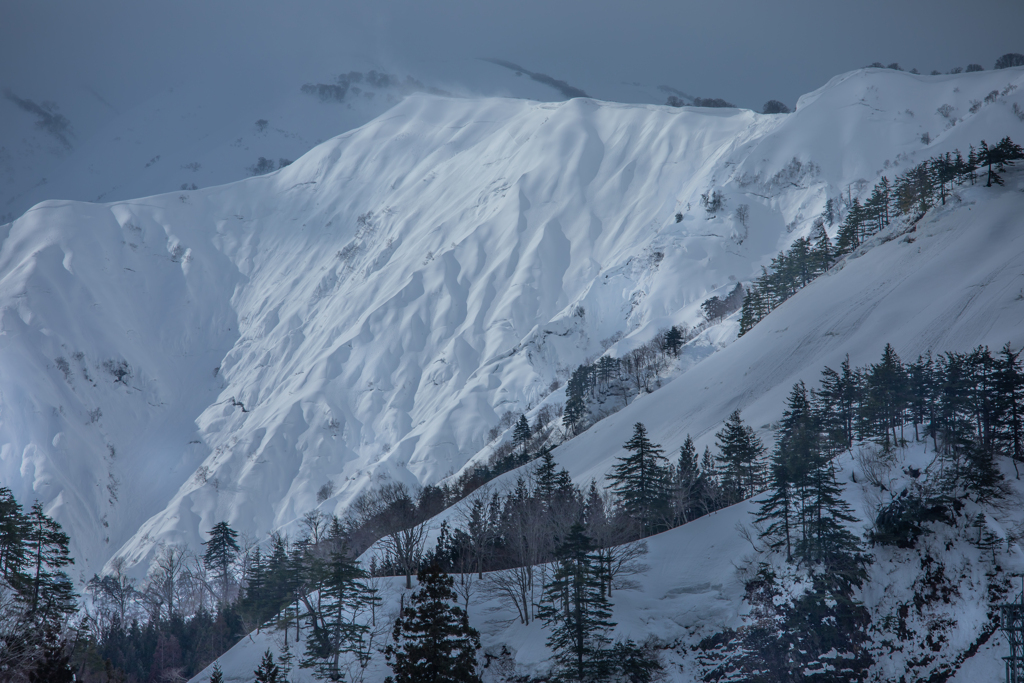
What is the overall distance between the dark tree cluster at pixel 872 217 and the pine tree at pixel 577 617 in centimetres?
6963

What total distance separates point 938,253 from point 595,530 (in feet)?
218

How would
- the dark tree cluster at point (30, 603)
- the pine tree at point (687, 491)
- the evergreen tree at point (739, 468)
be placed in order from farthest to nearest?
the evergreen tree at point (739, 468)
the pine tree at point (687, 491)
the dark tree cluster at point (30, 603)

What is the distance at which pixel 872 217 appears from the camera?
4250 inches

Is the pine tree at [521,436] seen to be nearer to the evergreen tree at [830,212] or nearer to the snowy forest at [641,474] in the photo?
the snowy forest at [641,474]

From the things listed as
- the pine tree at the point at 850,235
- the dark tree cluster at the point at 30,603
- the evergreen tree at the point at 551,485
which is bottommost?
the dark tree cluster at the point at 30,603

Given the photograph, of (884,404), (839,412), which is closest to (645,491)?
(884,404)

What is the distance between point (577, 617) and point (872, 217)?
9123 cm

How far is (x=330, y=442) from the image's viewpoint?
172 m

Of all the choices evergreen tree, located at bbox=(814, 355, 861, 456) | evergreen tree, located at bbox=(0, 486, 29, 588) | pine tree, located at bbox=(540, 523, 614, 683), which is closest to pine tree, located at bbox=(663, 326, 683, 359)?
evergreen tree, located at bbox=(814, 355, 861, 456)

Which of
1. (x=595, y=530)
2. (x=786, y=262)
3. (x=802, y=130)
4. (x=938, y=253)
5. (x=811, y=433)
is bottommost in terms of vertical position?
(x=595, y=530)

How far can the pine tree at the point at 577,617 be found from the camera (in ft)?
123

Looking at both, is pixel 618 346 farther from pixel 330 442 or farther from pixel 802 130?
pixel 802 130

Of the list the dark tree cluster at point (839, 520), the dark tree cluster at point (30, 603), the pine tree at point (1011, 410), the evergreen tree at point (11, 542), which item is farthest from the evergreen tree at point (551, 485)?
the evergreen tree at point (11, 542)

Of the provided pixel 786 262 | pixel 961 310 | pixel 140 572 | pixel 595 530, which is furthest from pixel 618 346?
pixel 140 572
